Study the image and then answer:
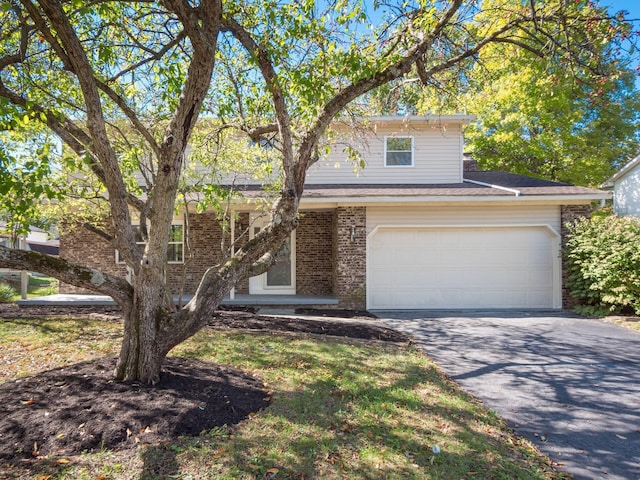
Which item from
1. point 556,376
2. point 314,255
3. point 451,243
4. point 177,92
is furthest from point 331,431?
point 314,255

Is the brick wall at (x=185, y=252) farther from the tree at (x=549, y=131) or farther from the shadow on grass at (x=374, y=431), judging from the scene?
the tree at (x=549, y=131)

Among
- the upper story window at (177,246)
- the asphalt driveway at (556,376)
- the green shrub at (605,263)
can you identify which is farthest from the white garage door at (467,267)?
the upper story window at (177,246)

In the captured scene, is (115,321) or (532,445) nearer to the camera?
(532,445)

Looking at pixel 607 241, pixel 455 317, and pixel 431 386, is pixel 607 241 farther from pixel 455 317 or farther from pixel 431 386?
pixel 431 386

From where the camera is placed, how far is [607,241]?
9711 millimetres

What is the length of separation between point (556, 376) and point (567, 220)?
22.9 feet

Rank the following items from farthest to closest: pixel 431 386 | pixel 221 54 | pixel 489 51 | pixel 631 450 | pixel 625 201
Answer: pixel 625 201 < pixel 489 51 < pixel 221 54 < pixel 431 386 < pixel 631 450

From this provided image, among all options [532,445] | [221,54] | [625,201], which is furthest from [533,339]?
[625,201]

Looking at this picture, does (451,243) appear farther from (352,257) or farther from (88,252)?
(88,252)

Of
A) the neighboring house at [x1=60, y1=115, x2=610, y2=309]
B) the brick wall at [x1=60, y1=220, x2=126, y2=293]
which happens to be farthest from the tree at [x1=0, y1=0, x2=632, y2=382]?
the brick wall at [x1=60, y1=220, x2=126, y2=293]

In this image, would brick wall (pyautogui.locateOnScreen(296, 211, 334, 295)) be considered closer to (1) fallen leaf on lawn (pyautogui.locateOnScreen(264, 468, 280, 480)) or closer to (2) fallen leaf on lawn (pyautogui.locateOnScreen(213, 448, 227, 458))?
(2) fallen leaf on lawn (pyautogui.locateOnScreen(213, 448, 227, 458))

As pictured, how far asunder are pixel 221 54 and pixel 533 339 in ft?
25.3

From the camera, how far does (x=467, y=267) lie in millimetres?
11000

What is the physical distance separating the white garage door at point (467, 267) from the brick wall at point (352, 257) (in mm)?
399
